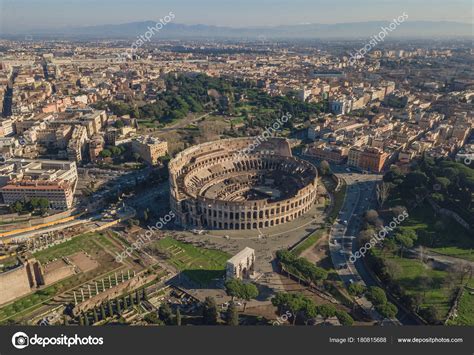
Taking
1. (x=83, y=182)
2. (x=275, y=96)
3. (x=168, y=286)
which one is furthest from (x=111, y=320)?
(x=275, y=96)

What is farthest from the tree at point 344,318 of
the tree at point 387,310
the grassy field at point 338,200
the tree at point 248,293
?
the grassy field at point 338,200

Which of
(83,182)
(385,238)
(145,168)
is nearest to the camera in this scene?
(385,238)

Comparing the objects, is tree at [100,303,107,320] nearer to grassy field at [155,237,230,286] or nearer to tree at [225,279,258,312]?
grassy field at [155,237,230,286]

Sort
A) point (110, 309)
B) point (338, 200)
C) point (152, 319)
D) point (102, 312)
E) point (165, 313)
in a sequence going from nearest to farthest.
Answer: point (152, 319)
point (165, 313)
point (102, 312)
point (110, 309)
point (338, 200)

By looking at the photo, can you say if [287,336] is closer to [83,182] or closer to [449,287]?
[449,287]

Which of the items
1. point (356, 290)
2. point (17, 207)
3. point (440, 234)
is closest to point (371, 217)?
point (440, 234)

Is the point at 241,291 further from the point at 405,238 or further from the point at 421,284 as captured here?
the point at 405,238
